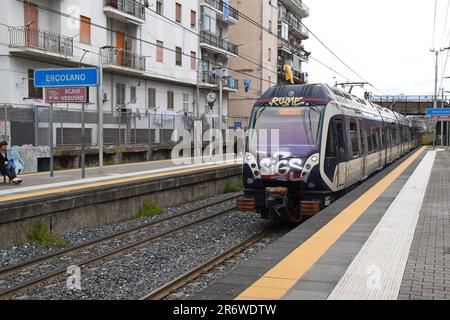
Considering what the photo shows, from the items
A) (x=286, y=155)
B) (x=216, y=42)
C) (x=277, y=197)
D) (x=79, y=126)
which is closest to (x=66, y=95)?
(x=79, y=126)

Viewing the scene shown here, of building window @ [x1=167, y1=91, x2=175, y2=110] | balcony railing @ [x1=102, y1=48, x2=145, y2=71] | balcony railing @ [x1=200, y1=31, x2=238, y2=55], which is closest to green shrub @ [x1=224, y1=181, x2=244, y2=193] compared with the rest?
balcony railing @ [x1=102, y1=48, x2=145, y2=71]

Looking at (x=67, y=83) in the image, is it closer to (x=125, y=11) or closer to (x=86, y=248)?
(x=86, y=248)

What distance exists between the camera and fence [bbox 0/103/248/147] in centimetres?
1948

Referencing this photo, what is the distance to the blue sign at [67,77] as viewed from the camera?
15.6 meters

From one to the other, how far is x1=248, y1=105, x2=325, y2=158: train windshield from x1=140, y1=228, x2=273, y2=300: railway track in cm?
199

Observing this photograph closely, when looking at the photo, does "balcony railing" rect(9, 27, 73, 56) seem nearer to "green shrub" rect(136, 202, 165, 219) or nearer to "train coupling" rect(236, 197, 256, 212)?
"green shrub" rect(136, 202, 165, 219)

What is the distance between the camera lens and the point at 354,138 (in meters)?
13.8

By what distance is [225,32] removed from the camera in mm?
47281

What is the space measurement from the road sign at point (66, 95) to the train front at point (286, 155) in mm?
6356

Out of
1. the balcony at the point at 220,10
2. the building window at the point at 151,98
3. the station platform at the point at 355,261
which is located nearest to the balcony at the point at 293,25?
the balcony at the point at 220,10

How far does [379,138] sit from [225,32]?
3063 centimetres

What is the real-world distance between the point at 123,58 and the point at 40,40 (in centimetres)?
683
